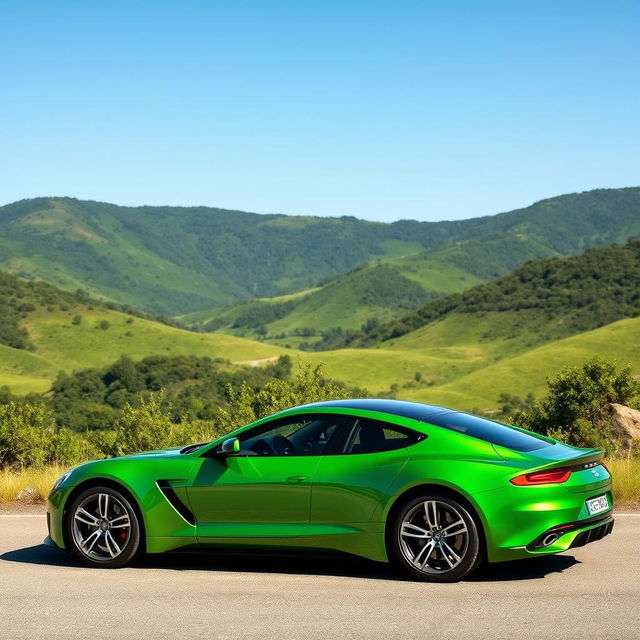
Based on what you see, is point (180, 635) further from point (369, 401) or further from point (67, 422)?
point (67, 422)

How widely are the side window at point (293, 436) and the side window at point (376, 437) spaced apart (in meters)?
0.16

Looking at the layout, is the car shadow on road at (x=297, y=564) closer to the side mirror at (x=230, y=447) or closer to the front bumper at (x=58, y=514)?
the front bumper at (x=58, y=514)

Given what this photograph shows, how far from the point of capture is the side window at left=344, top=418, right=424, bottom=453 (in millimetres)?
7973

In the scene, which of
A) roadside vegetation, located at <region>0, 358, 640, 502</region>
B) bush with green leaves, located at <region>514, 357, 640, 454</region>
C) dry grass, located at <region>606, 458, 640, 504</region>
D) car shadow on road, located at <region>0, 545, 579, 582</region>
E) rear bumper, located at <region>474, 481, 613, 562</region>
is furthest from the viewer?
bush with green leaves, located at <region>514, 357, 640, 454</region>

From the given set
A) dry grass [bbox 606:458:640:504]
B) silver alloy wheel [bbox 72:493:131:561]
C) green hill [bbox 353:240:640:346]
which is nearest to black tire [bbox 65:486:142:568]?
silver alloy wheel [bbox 72:493:131:561]

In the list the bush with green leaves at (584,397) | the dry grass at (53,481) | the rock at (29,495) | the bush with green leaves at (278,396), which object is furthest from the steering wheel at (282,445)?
the bush with green leaves at (278,396)

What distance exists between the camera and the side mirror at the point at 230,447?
8.14 meters

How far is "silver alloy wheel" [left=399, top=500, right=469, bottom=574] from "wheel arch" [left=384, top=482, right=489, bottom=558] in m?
0.08

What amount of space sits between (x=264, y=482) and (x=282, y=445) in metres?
0.36

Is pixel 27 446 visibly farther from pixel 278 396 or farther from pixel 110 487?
pixel 110 487

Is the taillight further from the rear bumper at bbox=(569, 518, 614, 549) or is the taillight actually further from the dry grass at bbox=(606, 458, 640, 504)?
the dry grass at bbox=(606, 458, 640, 504)

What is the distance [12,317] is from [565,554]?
16386 cm

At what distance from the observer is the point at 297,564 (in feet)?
28.5

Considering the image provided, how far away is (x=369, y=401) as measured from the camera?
28.3 feet
